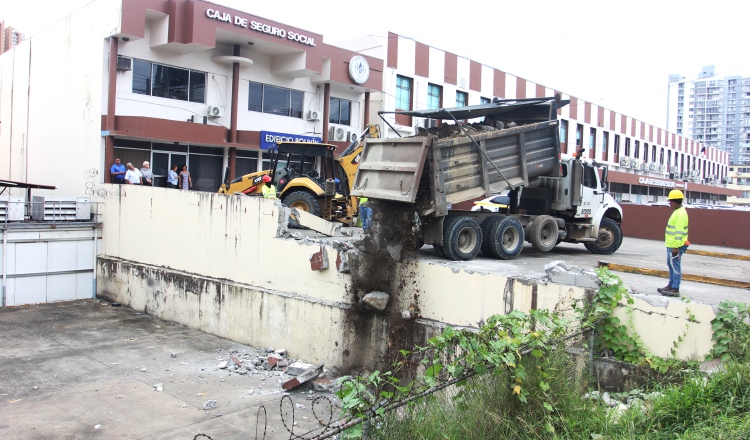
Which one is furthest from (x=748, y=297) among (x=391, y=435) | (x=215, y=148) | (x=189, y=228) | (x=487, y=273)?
(x=215, y=148)

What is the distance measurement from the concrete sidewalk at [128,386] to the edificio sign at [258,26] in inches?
407

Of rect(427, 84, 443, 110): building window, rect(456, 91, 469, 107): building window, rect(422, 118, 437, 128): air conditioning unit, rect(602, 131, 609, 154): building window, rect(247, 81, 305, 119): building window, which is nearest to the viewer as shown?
rect(422, 118, 437, 128): air conditioning unit

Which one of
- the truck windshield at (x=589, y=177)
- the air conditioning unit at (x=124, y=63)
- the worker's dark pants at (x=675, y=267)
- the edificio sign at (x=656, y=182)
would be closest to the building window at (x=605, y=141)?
the edificio sign at (x=656, y=182)

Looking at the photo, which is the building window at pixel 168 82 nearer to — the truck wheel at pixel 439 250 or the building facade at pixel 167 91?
the building facade at pixel 167 91

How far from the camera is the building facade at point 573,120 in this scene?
26.6 m

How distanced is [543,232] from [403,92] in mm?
15193

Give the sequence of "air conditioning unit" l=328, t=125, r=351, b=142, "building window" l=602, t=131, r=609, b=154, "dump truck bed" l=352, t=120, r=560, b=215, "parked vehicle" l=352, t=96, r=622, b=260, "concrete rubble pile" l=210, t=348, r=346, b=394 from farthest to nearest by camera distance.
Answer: "building window" l=602, t=131, r=609, b=154
"air conditioning unit" l=328, t=125, r=351, b=142
"concrete rubble pile" l=210, t=348, r=346, b=394
"parked vehicle" l=352, t=96, r=622, b=260
"dump truck bed" l=352, t=120, r=560, b=215

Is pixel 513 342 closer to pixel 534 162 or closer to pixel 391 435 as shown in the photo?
pixel 391 435

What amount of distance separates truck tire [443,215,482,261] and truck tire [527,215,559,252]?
2020 millimetres

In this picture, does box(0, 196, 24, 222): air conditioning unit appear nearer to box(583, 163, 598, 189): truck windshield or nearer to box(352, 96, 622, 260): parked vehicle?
box(352, 96, 622, 260): parked vehicle

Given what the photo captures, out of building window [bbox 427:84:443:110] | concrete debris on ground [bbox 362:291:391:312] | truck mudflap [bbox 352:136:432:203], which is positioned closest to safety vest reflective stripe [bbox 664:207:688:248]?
truck mudflap [bbox 352:136:432:203]

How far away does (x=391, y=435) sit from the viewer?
5.11 m

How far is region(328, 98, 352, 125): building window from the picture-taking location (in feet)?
84.2

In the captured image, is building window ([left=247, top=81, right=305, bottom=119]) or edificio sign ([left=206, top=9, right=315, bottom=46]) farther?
building window ([left=247, top=81, right=305, bottom=119])
